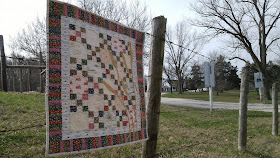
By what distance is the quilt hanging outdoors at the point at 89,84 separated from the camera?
1.79 m

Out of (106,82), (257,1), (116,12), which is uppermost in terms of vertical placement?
(257,1)

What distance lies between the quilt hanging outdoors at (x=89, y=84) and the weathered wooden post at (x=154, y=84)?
13 centimetres

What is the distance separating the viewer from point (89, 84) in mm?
2027

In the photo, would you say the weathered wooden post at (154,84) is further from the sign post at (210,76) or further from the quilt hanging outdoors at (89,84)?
the sign post at (210,76)

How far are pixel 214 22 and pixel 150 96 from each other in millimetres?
16437

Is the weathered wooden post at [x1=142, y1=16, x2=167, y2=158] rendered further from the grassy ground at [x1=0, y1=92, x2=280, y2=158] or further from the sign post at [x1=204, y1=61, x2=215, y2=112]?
the sign post at [x1=204, y1=61, x2=215, y2=112]

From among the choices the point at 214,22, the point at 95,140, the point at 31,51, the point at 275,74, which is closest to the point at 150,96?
the point at 95,140

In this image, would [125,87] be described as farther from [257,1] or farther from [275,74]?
[275,74]

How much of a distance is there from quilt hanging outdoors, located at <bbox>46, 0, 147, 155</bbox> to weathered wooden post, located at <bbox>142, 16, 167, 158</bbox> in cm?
13

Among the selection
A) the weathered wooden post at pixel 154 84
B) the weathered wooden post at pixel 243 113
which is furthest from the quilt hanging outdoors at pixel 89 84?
the weathered wooden post at pixel 243 113

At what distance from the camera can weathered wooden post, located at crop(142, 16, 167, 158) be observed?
259cm

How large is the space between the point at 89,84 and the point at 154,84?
0.92 metres

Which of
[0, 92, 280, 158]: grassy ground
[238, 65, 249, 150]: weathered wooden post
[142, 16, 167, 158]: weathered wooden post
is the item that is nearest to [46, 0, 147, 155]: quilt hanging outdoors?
[142, 16, 167, 158]: weathered wooden post

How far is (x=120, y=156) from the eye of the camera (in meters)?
3.15
